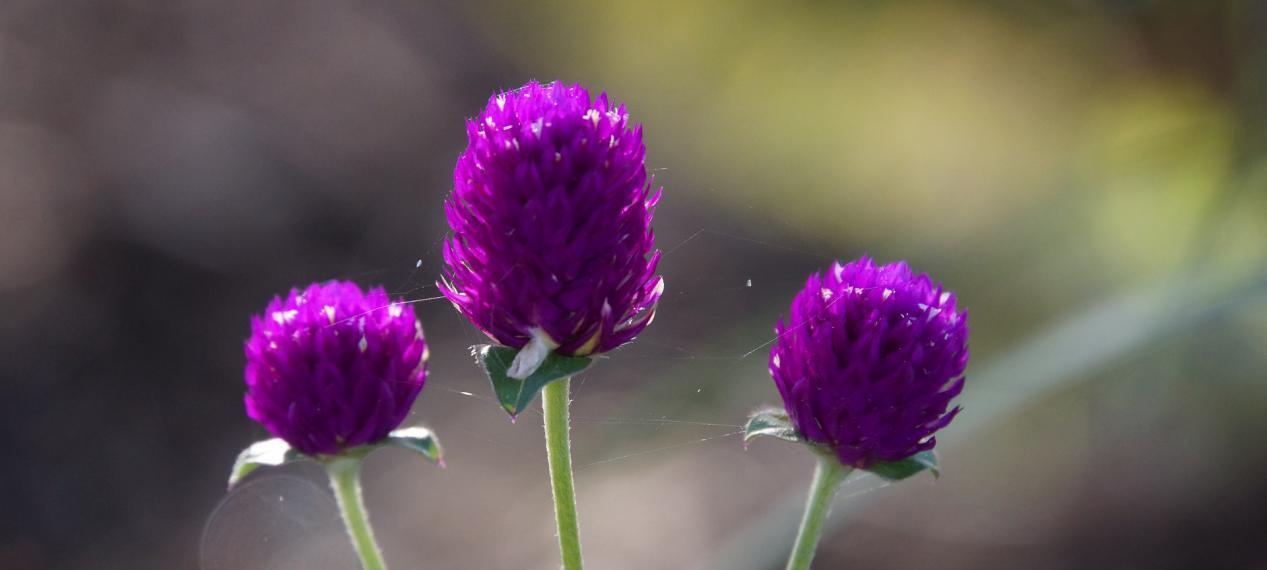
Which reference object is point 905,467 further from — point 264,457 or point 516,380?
point 264,457

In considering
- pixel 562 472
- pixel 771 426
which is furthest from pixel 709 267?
pixel 562 472

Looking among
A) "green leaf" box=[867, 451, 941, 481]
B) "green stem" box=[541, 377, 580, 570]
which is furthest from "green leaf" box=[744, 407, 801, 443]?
"green stem" box=[541, 377, 580, 570]

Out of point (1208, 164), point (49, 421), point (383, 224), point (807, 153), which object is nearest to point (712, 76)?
A: point (807, 153)

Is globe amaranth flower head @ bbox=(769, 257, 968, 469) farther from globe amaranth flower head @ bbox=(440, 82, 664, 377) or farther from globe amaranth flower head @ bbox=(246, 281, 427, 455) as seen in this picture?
globe amaranth flower head @ bbox=(246, 281, 427, 455)

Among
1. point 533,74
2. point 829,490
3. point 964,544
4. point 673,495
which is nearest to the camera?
point 829,490

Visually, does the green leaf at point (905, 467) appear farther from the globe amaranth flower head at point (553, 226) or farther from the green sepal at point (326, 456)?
the green sepal at point (326, 456)

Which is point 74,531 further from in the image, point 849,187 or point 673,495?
point 849,187

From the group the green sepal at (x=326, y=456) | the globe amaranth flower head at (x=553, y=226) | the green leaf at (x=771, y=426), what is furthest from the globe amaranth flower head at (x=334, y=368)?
the green leaf at (x=771, y=426)
